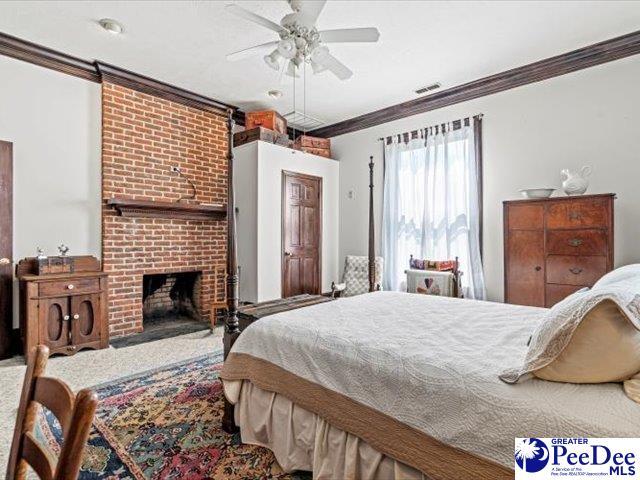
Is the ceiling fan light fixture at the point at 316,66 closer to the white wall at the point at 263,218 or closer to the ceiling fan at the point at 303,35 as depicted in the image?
the ceiling fan at the point at 303,35

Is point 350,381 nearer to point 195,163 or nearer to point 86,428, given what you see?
point 86,428

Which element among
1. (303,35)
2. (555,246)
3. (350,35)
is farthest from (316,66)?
(555,246)

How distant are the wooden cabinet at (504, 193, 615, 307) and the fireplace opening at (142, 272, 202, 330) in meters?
3.75

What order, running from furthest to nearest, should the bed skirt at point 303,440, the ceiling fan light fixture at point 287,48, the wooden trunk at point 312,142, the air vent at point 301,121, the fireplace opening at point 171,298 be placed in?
1. the wooden trunk at point 312,142
2. the air vent at point 301,121
3. the fireplace opening at point 171,298
4. the ceiling fan light fixture at point 287,48
5. the bed skirt at point 303,440

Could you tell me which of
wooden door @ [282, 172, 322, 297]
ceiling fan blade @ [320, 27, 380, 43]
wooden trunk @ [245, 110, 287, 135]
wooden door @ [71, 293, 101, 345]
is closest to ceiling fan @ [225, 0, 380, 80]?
ceiling fan blade @ [320, 27, 380, 43]

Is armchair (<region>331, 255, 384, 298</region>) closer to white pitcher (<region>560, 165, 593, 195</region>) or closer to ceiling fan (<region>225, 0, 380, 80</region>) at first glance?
white pitcher (<region>560, 165, 593, 195</region>)

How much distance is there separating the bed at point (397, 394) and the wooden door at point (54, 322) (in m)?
2.09

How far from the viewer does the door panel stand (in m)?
3.14

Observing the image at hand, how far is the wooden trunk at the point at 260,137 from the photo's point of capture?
454cm

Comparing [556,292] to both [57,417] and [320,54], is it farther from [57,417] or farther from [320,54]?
[57,417]

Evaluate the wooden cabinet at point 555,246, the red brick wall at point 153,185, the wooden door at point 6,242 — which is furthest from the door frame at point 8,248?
the wooden cabinet at point 555,246

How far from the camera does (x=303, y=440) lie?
1.59 m

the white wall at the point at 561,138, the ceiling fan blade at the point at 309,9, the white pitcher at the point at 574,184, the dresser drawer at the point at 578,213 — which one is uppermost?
the ceiling fan blade at the point at 309,9

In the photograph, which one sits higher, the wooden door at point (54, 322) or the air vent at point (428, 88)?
the air vent at point (428, 88)
